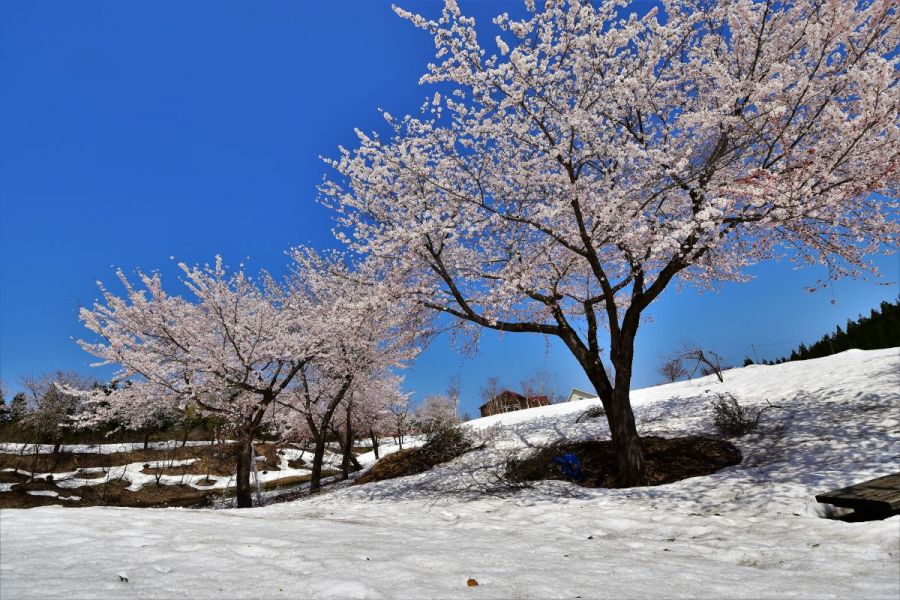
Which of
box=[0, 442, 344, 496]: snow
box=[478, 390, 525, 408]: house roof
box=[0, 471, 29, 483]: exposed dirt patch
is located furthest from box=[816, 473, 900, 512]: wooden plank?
box=[478, 390, 525, 408]: house roof

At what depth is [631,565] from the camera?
4.00 meters

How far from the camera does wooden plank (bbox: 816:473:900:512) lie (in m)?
5.06

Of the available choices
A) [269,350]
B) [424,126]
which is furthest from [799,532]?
[269,350]

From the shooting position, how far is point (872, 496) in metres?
5.24

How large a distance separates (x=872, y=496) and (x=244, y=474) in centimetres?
1451

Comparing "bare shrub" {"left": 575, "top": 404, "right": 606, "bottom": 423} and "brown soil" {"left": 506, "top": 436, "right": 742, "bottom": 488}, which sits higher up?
"bare shrub" {"left": 575, "top": 404, "right": 606, "bottom": 423}

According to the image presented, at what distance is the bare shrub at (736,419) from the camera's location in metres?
10.8

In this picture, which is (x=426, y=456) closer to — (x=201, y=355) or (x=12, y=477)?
(x=201, y=355)

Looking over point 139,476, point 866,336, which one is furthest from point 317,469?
point 866,336

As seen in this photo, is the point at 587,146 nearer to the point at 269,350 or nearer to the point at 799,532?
the point at 799,532

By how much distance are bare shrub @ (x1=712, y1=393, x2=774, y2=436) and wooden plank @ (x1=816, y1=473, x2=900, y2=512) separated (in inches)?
194

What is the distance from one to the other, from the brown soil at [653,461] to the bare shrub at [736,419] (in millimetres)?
513

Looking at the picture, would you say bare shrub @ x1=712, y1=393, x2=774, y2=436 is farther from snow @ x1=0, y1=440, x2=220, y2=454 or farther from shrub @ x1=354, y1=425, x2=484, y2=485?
snow @ x1=0, y1=440, x2=220, y2=454

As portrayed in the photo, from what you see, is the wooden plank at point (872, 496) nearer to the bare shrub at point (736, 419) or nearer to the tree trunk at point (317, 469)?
the bare shrub at point (736, 419)
